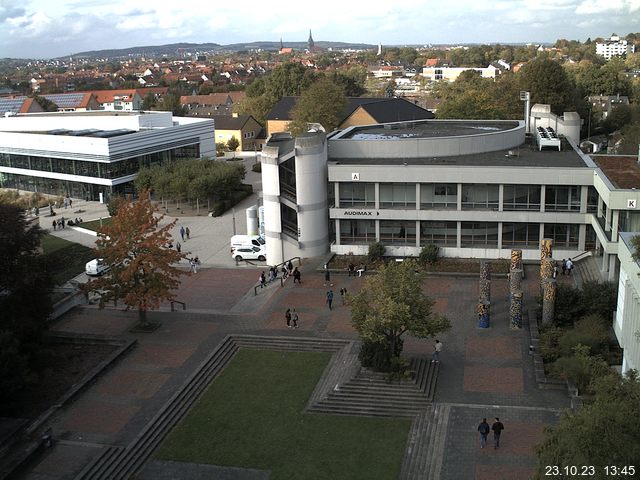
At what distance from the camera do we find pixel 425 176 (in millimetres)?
44094

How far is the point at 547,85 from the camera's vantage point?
8725 cm

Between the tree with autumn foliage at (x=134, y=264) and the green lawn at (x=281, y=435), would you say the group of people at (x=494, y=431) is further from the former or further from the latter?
the tree with autumn foliage at (x=134, y=264)

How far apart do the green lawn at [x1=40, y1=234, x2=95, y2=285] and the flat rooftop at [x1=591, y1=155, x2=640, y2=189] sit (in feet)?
111

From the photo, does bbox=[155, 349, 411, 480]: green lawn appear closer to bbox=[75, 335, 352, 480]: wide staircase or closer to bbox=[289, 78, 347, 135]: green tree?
bbox=[75, 335, 352, 480]: wide staircase

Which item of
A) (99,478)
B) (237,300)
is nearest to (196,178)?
(237,300)

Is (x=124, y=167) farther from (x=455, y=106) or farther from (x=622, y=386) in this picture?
(x=622, y=386)

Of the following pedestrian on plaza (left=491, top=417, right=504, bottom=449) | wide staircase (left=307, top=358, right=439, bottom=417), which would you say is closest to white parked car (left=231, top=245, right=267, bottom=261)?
wide staircase (left=307, top=358, right=439, bottom=417)

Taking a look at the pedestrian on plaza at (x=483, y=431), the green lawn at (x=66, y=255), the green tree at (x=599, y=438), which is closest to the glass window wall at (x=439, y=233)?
the pedestrian on plaza at (x=483, y=431)

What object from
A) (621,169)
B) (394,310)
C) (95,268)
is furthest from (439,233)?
(95,268)

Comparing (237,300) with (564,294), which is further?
(237,300)

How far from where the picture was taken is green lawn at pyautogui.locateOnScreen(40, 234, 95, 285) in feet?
154

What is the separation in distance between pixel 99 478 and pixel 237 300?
17081mm

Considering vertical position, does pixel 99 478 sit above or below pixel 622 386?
below

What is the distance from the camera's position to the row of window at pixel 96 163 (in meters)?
70.7
